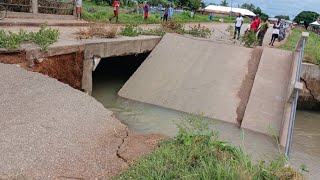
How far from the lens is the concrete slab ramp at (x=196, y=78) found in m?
11.1

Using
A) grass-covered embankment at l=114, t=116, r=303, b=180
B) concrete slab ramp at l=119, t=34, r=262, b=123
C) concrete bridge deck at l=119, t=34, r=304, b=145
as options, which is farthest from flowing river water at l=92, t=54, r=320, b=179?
grass-covered embankment at l=114, t=116, r=303, b=180

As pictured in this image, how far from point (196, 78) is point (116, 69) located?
4.90 m

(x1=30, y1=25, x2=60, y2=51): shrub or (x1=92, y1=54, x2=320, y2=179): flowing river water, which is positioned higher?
(x1=30, y1=25, x2=60, y2=51): shrub

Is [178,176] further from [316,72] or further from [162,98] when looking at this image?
[316,72]

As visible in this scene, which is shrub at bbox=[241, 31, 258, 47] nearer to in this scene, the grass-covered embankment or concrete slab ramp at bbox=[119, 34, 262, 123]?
concrete slab ramp at bbox=[119, 34, 262, 123]

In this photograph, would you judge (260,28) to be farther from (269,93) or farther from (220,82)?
(269,93)

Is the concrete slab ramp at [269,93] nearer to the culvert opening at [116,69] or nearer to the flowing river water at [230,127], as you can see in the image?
the flowing river water at [230,127]

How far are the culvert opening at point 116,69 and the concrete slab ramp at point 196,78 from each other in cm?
165

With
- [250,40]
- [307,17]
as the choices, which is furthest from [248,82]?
[307,17]

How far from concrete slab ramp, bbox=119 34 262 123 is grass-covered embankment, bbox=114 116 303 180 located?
4957mm

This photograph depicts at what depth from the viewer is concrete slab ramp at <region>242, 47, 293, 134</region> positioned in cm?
1020

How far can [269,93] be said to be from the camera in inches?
440

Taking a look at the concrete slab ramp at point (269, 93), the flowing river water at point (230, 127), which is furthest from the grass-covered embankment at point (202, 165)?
the concrete slab ramp at point (269, 93)

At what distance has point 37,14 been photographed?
16.9m
